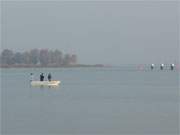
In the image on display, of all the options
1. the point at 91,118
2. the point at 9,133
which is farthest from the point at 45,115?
the point at 9,133

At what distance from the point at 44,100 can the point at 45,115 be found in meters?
10.6

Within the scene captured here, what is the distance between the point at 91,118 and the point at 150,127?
194 inches

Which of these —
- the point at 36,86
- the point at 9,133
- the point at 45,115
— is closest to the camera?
the point at 9,133

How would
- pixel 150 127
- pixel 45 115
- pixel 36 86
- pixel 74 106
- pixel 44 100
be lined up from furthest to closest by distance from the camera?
1. pixel 36 86
2. pixel 44 100
3. pixel 74 106
4. pixel 45 115
5. pixel 150 127

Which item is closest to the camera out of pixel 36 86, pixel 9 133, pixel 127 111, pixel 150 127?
pixel 9 133

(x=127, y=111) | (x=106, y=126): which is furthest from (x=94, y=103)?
(x=106, y=126)

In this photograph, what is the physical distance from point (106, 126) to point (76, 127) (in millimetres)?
1405

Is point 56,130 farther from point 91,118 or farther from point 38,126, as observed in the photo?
point 91,118

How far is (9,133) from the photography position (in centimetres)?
2733

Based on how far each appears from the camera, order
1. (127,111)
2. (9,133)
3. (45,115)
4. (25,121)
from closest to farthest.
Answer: (9,133), (25,121), (45,115), (127,111)

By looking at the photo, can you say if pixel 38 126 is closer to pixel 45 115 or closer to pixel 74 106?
pixel 45 115

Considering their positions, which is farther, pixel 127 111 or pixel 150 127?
pixel 127 111

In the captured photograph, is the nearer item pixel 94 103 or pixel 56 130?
pixel 56 130

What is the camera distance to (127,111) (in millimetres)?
37062
